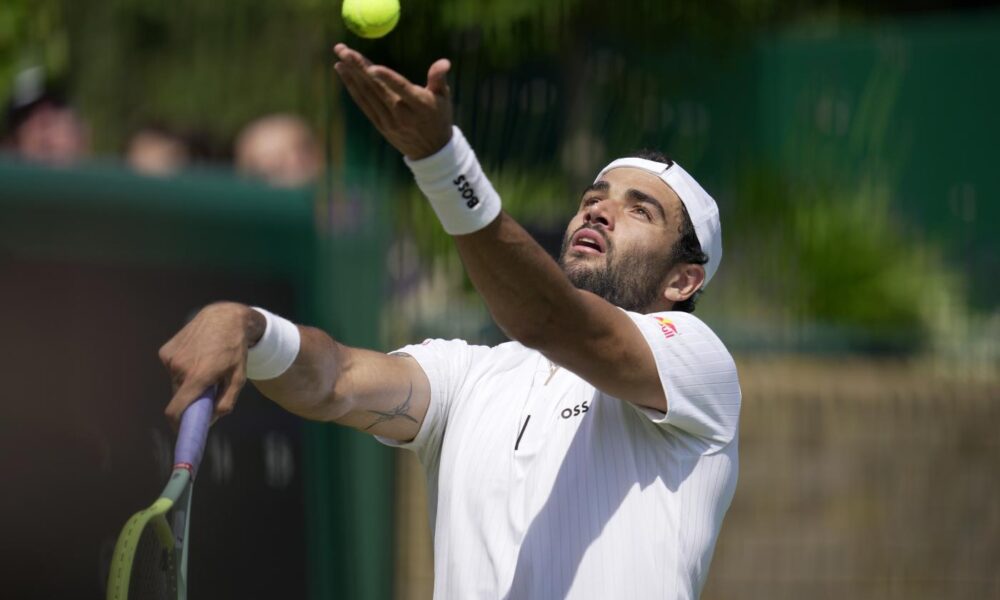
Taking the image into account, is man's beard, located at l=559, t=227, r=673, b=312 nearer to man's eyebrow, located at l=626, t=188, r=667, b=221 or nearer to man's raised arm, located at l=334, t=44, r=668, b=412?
man's eyebrow, located at l=626, t=188, r=667, b=221

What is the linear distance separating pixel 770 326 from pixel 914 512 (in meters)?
1.11

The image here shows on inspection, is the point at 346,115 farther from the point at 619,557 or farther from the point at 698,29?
the point at 619,557

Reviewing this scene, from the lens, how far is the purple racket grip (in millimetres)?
2914

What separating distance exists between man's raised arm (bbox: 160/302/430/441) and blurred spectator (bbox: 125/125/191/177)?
2.76m

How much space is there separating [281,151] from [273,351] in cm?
328

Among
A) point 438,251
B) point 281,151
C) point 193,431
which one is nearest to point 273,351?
point 193,431

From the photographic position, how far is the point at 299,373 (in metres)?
3.35

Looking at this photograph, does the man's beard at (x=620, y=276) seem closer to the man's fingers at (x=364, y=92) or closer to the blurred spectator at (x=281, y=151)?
the man's fingers at (x=364, y=92)

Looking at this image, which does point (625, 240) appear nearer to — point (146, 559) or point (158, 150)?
point (146, 559)

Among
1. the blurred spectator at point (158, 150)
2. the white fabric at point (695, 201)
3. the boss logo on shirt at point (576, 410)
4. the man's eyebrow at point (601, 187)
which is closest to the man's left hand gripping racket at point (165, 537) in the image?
the boss logo on shirt at point (576, 410)

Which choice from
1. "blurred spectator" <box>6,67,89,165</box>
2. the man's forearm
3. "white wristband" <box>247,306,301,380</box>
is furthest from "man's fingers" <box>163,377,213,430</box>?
"blurred spectator" <box>6,67,89,165</box>

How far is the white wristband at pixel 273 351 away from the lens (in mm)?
3223

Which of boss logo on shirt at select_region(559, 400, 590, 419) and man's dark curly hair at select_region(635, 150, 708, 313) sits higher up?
man's dark curly hair at select_region(635, 150, 708, 313)

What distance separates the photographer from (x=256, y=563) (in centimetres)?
591
